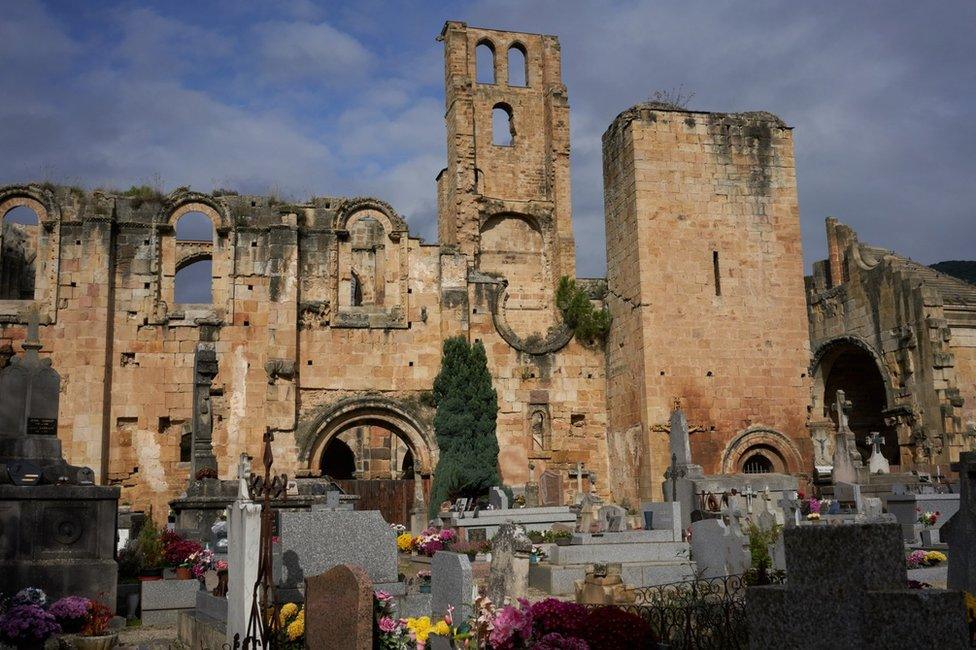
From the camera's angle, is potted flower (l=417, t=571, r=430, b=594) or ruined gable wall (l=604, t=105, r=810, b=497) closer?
potted flower (l=417, t=571, r=430, b=594)

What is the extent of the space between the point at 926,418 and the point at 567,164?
13.4 meters

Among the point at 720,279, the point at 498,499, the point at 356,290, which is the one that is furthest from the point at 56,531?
the point at 356,290

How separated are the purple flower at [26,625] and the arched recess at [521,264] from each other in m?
21.4

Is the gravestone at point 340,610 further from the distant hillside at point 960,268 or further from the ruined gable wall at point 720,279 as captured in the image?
the distant hillside at point 960,268

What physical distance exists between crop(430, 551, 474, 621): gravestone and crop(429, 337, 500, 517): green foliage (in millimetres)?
11993

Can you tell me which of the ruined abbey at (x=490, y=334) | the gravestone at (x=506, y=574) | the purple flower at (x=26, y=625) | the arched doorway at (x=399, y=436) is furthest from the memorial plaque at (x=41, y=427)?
the arched doorway at (x=399, y=436)

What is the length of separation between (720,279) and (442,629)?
53.3 feet

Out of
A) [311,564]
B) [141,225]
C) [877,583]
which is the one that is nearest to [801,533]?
[877,583]

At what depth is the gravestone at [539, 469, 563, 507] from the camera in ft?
66.8

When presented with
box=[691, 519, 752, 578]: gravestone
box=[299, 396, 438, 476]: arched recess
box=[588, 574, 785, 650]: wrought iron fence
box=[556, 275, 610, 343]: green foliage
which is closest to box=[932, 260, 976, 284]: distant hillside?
box=[556, 275, 610, 343]: green foliage

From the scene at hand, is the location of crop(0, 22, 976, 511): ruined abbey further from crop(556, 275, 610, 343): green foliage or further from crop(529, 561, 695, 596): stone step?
crop(529, 561, 695, 596): stone step

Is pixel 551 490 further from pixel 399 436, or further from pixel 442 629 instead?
pixel 442 629

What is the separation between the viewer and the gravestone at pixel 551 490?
66.8 ft

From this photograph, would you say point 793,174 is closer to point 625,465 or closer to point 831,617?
point 625,465
